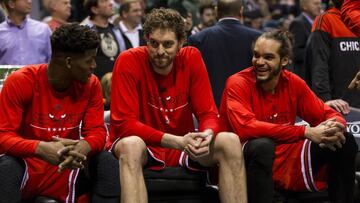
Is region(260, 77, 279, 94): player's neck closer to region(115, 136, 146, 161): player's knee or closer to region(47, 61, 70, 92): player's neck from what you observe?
region(115, 136, 146, 161): player's knee

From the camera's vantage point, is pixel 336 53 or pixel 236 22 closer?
pixel 336 53

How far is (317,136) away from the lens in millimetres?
5512

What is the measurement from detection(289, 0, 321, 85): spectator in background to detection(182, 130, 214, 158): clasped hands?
13.3 ft

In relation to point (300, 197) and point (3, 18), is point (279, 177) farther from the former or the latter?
point (3, 18)

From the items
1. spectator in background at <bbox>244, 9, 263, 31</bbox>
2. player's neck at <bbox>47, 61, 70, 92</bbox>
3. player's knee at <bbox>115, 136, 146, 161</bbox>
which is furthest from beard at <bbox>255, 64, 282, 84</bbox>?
spectator in background at <bbox>244, 9, 263, 31</bbox>

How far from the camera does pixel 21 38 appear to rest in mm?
7973

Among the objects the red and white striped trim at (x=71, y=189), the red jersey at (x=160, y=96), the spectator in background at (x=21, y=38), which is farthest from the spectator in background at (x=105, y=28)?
the red and white striped trim at (x=71, y=189)

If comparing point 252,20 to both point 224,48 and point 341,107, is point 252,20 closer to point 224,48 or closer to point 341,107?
point 224,48

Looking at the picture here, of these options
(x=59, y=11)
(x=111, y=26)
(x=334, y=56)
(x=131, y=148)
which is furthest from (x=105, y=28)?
(x=131, y=148)

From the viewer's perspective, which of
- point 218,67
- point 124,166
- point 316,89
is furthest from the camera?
point 218,67

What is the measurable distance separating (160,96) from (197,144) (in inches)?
22.2

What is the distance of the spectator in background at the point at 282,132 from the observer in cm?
536

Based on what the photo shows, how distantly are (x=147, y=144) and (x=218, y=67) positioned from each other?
2.27 m

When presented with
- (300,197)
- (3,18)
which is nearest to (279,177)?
(300,197)
